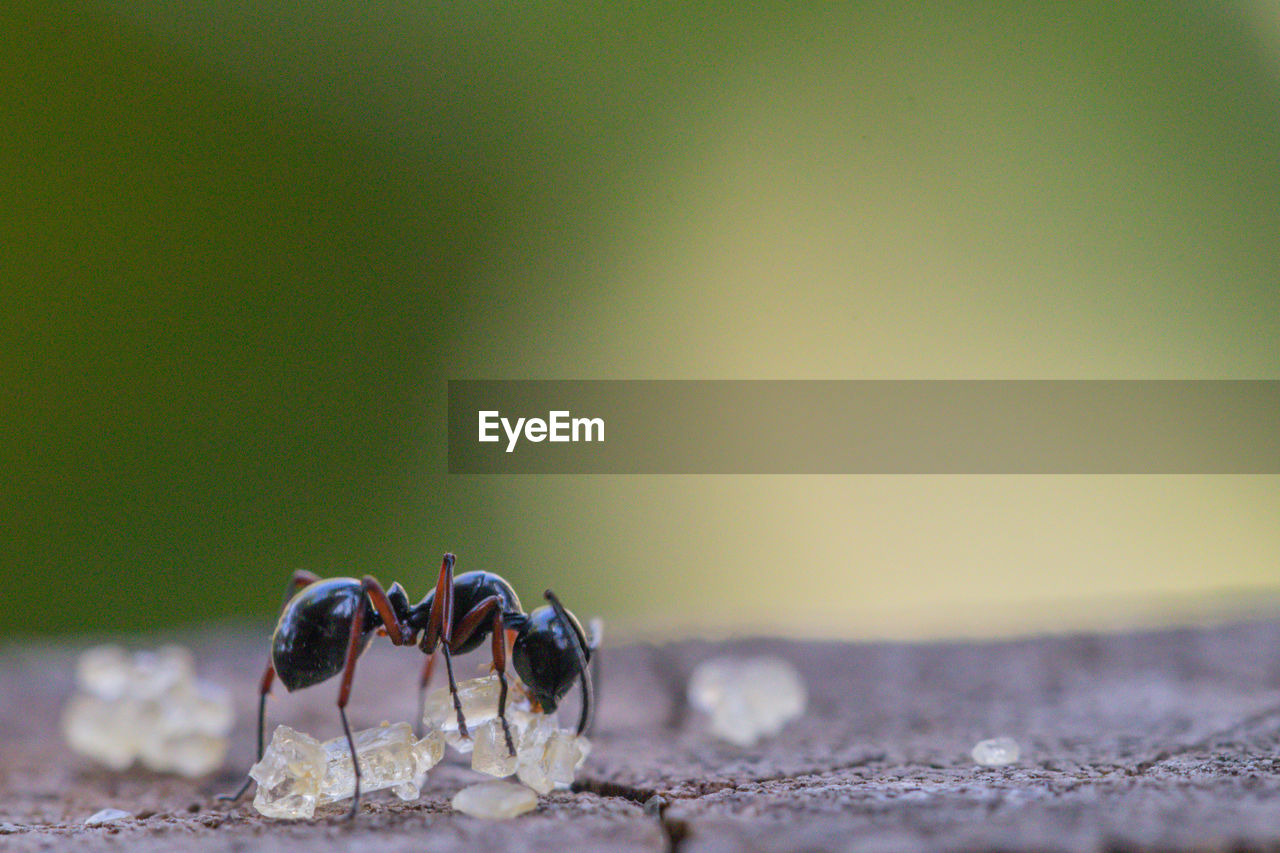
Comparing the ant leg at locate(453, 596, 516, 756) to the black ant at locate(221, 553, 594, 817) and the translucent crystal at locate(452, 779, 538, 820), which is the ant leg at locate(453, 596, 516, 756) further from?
the translucent crystal at locate(452, 779, 538, 820)

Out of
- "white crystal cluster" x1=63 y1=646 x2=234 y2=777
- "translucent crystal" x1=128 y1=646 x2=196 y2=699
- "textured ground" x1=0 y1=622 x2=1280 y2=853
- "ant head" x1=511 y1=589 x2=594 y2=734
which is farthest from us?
"translucent crystal" x1=128 y1=646 x2=196 y2=699

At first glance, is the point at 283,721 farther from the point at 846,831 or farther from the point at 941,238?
the point at 941,238

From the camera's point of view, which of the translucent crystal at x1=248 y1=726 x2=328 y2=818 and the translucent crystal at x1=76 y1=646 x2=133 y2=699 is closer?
the translucent crystal at x1=248 y1=726 x2=328 y2=818

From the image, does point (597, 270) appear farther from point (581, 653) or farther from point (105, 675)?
point (581, 653)

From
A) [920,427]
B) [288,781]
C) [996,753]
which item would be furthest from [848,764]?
[920,427]

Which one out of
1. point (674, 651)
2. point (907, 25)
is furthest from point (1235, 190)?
point (674, 651)

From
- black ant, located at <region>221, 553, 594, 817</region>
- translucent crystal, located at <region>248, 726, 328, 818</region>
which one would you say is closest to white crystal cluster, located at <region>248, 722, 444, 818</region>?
translucent crystal, located at <region>248, 726, 328, 818</region>

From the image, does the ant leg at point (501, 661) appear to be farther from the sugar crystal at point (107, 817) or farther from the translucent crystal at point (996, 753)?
the translucent crystal at point (996, 753)
